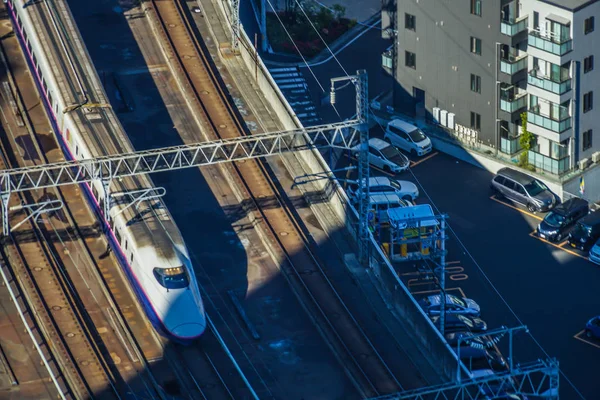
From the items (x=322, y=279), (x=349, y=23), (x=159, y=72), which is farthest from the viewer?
(x=349, y=23)

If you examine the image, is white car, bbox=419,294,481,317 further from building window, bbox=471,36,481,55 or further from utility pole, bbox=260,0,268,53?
utility pole, bbox=260,0,268,53

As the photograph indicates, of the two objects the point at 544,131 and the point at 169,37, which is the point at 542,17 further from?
the point at 169,37

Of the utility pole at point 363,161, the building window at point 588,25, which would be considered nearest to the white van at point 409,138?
the utility pole at point 363,161

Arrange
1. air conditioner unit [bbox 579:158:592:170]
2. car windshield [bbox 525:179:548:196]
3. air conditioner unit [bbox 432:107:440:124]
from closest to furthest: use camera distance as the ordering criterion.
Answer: car windshield [bbox 525:179:548:196], air conditioner unit [bbox 579:158:592:170], air conditioner unit [bbox 432:107:440:124]

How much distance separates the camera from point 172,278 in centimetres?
8938

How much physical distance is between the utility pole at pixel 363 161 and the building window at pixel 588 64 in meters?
17.1

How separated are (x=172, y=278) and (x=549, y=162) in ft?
99.4

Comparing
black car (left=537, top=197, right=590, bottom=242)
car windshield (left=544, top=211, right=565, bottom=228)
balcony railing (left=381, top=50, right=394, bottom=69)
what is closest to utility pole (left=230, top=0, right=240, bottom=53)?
balcony railing (left=381, top=50, right=394, bottom=69)

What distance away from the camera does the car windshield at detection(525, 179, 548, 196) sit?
346 ft

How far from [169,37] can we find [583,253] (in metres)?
35.2

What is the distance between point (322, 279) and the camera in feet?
317

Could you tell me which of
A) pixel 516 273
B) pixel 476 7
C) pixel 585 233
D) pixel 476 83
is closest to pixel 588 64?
pixel 476 83

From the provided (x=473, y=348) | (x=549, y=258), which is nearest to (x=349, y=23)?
(x=549, y=258)

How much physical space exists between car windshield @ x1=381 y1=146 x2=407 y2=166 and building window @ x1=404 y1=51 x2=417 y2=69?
7230 millimetres
